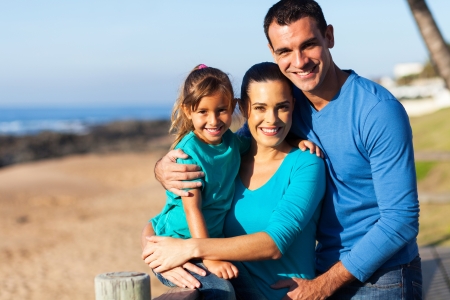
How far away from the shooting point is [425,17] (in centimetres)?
716

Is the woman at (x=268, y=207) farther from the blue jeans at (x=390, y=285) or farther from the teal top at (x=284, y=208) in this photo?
the blue jeans at (x=390, y=285)

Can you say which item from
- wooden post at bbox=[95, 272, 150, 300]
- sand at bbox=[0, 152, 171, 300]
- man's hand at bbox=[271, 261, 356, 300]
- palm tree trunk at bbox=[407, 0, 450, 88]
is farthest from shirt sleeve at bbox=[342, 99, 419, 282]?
sand at bbox=[0, 152, 171, 300]

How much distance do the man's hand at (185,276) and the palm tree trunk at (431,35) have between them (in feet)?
16.8

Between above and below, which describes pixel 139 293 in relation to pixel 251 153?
below

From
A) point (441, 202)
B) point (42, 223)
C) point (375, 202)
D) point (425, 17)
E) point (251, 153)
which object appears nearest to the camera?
point (375, 202)

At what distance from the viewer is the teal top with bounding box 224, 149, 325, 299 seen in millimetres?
3205

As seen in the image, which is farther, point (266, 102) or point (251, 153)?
point (251, 153)

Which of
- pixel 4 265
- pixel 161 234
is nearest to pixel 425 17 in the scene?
pixel 161 234

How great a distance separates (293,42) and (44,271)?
34.7 ft

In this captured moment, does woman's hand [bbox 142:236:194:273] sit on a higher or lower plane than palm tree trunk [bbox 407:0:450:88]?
lower

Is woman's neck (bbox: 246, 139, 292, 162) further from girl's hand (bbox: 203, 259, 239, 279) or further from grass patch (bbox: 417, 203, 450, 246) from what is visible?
grass patch (bbox: 417, 203, 450, 246)

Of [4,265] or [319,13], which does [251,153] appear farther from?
[4,265]

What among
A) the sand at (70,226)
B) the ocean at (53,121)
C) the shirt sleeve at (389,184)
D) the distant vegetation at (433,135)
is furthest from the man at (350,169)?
the ocean at (53,121)

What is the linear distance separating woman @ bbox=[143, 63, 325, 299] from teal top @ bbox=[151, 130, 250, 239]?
7cm
